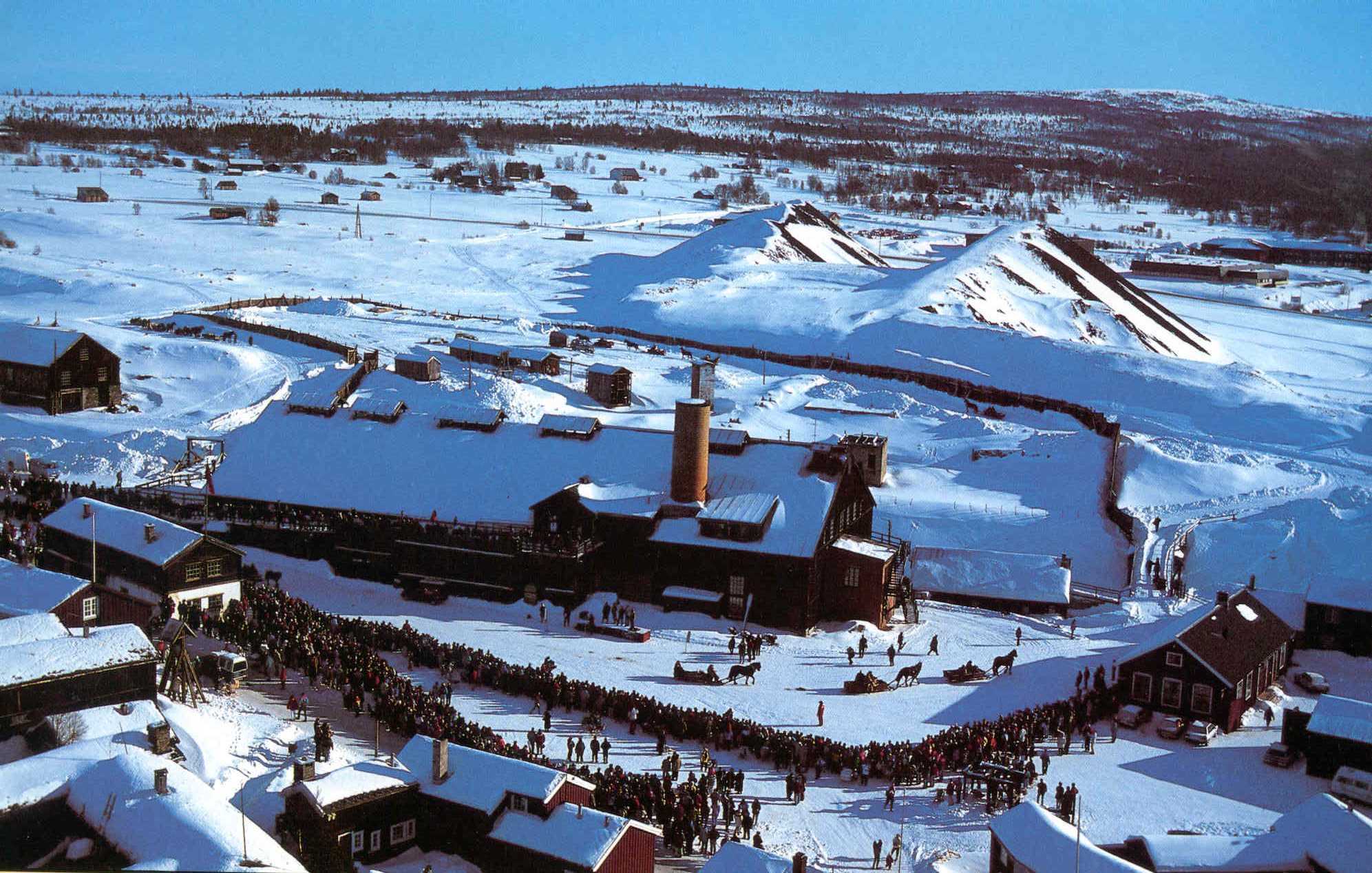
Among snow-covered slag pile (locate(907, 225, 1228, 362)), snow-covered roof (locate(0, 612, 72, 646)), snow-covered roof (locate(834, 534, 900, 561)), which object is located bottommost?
snow-covered roof (locate(0, 612, 72, 646))

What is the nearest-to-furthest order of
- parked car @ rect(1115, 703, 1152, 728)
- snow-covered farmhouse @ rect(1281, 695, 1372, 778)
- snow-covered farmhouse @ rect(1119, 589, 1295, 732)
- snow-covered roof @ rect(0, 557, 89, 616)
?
snow-covered farmhouse @ rect(1281, 695, 1372, 778) < snow-covered roof @ rect(0, 557, 89, 616) < parked car @ rect(1115, 703, 1152, 728) < snow-covered farmhouse @ rect(1119, 589, 1295, 732)

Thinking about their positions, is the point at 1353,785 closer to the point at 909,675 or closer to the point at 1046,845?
the point at 909,675

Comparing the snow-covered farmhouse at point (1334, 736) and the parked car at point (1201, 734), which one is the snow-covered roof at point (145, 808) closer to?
the parked car at point (1201, 734)

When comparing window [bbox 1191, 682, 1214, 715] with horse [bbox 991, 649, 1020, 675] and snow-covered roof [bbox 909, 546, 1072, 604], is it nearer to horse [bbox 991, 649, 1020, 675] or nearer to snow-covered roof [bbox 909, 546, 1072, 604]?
horse [bbox 991, 649, 1020, 675]

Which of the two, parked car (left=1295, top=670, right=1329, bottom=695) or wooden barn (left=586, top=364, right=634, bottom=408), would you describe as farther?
wooden barn (left=586, top=364, right=634, bottom=408)

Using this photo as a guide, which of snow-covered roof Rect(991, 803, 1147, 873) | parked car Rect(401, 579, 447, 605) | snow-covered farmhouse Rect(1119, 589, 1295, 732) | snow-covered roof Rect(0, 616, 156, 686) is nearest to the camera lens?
snow-covered roof Rect(991, 803, 1147, 873)

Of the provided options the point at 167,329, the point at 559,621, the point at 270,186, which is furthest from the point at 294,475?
the point at 270,186

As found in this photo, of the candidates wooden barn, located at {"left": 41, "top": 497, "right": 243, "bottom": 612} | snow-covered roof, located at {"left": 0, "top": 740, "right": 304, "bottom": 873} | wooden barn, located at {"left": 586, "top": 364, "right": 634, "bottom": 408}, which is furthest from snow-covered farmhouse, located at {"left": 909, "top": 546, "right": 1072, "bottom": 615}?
snow-covered roof, located at {"left": 0, "top": 740, "right": 304, "bottom": 873}
